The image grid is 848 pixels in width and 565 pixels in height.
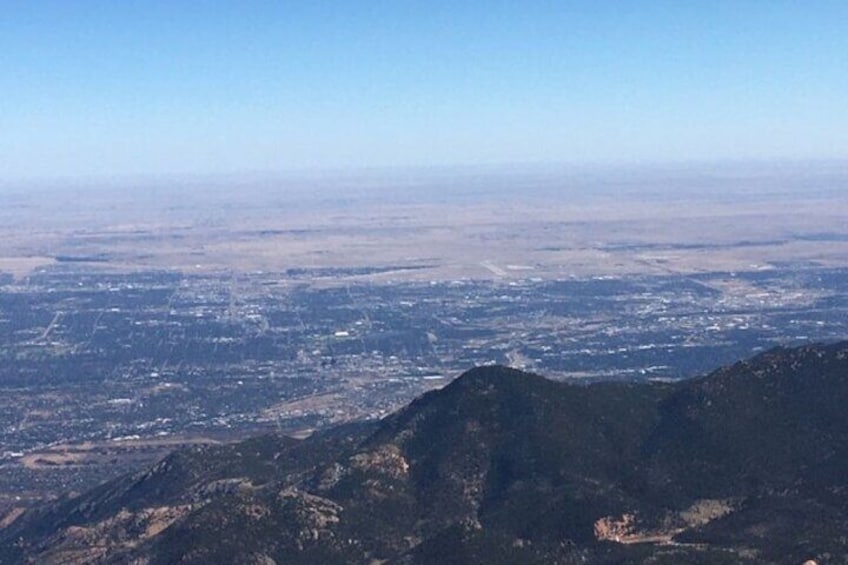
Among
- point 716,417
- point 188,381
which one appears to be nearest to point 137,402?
point 188,381

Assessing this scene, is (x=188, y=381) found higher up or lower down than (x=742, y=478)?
lower down

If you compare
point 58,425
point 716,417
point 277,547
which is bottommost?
point 58,425

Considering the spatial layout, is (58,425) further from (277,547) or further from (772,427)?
(772,427)

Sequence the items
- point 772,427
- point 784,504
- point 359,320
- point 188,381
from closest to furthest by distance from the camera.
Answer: point 784,504, point 772,427, point 188,381, point 359,320

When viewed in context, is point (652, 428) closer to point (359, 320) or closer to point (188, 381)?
point (188, 381)

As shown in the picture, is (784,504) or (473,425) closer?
(784,504)

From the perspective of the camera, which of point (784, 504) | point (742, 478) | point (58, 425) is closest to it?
point (784, 504)
